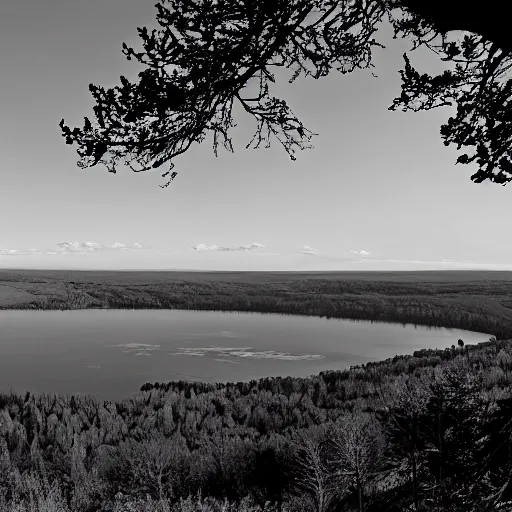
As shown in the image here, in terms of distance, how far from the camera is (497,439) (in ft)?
14.6

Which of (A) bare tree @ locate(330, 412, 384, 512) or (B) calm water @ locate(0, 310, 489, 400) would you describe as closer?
(A) bare tree @ locate(330, 412, 384, 512)

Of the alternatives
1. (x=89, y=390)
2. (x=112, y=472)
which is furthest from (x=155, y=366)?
(x=112, y=472)

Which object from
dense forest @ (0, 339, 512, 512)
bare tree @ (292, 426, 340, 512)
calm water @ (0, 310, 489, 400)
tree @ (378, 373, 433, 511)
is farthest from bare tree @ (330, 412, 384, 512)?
calm water @ (0, 310, 489, 400)

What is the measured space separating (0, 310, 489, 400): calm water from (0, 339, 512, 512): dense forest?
256 inches

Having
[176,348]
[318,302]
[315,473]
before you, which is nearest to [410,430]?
[315,473]

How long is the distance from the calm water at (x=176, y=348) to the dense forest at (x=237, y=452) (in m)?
6.50

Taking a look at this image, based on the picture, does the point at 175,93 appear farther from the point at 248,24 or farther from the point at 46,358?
the point at 46,358

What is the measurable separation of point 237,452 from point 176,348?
1066 inches

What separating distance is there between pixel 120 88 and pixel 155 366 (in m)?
33.4

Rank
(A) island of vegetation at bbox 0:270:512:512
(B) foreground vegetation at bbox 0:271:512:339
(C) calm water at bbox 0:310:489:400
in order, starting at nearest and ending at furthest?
(A) island of vegetation at bbox 0:270:512:512
(C) calm water at bbox 0:310:489:400
(B) foreground vegetation at bbox 0:271:512:339

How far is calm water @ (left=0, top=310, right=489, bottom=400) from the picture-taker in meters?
32.5

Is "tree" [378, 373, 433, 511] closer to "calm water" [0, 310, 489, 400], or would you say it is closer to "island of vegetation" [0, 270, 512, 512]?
"island of vegetation" [0, 270, 512, 512]

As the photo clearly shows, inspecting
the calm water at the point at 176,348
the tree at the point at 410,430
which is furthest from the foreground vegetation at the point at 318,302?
the tree at the point at 410,430

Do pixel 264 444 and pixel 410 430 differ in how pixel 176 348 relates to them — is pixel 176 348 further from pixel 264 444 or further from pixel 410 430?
pixel 410 430
